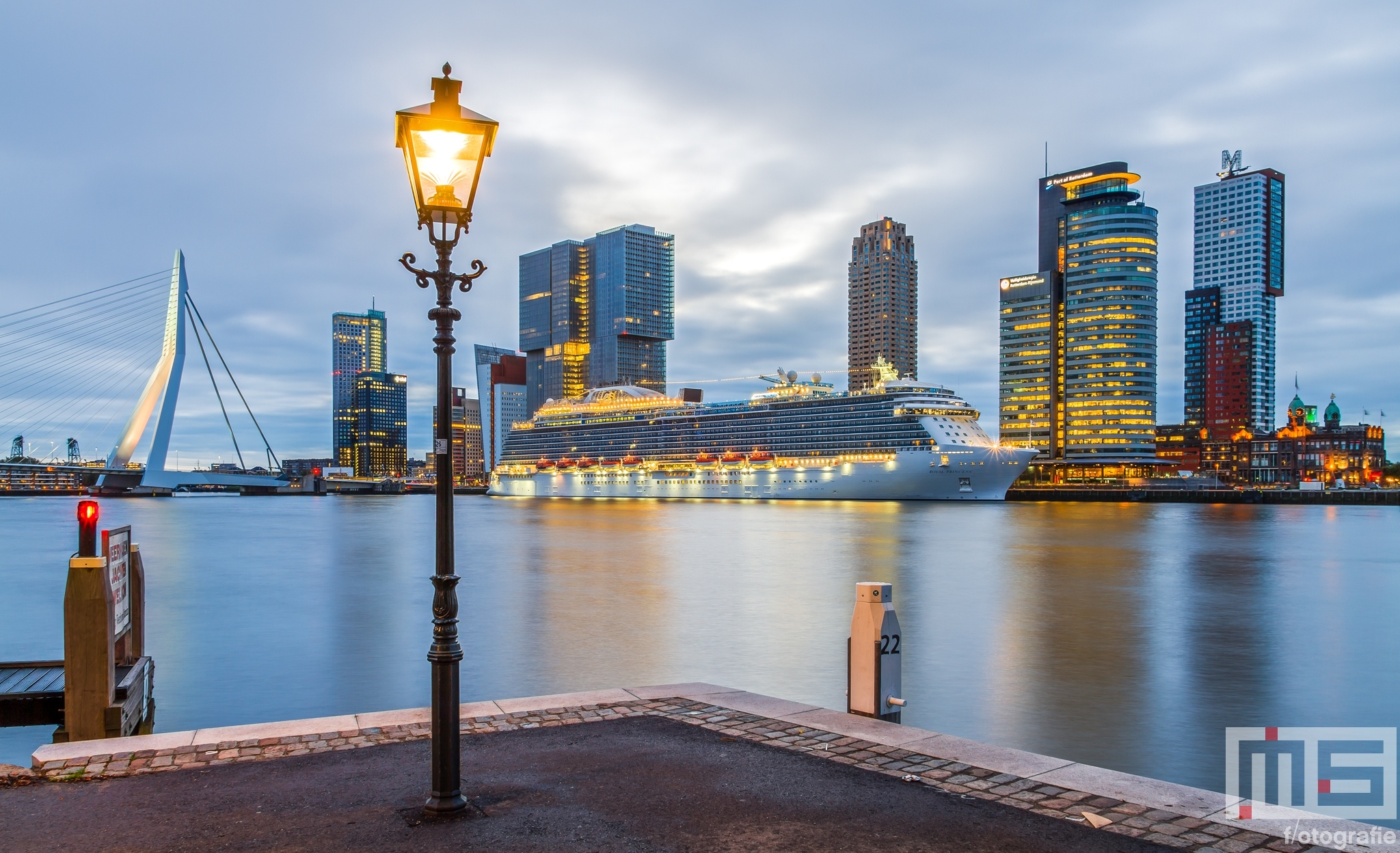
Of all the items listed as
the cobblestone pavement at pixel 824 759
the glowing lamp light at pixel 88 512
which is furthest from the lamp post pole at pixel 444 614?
the glowing lamp light at pixel 88 512

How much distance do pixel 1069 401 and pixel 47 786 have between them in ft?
617

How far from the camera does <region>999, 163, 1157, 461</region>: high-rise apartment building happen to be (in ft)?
558

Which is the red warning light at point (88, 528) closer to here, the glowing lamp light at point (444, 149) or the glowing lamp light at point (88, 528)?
the glowing lamp light at point (88, 528)

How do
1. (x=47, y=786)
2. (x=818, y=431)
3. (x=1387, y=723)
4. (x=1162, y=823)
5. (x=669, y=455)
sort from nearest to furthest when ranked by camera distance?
(x=1162, y=823) < (x=47, y=786) < (x=1387, y=723) < (x=818, y=431) < (x=669, y=455)

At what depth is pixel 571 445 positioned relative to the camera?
443 ft

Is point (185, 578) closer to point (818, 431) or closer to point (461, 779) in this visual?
point (461, 779)

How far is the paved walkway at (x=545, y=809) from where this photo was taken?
17.2ft

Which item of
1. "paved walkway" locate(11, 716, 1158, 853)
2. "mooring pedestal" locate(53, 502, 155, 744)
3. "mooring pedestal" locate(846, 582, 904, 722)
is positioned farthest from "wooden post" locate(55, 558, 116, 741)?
"mooring pedestal" locate(846, 582, 904, 722)

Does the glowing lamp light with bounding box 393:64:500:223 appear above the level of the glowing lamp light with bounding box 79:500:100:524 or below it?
above

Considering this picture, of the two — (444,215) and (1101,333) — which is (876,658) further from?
(1101,333)

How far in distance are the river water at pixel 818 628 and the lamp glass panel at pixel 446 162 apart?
8.99 metres

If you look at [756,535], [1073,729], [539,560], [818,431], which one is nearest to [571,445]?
[818,431]

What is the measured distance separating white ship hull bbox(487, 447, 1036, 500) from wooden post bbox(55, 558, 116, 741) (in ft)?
308

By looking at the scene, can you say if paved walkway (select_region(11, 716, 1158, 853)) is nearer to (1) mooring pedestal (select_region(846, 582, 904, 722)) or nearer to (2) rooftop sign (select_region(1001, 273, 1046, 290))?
(1) mooring pedestal (select_region(846, 582, 904, 722))
